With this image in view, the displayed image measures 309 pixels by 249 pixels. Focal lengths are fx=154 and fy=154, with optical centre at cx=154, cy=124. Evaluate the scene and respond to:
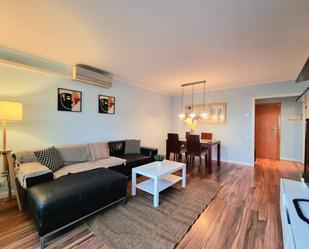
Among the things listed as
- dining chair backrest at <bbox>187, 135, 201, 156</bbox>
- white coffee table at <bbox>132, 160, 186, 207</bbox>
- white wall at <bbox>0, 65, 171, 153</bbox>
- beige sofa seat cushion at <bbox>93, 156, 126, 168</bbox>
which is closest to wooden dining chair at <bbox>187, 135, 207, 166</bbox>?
dining chair backrest at <bbox>187, 135, 201, 156</bbox>

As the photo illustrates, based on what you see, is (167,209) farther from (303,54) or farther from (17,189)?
(303,54)

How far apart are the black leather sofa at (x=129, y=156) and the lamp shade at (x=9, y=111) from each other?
6.04ft

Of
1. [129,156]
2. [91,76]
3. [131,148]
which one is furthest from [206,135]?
[91,76]

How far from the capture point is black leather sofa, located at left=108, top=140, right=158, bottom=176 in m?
3.30

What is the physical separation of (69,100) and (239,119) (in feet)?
15.5

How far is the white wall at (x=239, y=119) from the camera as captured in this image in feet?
14.5

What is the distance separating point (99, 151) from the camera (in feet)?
11.0

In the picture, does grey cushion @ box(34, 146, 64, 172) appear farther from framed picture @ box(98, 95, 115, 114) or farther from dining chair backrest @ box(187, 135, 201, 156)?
dining chair backrest @ box(187, 135, 201, 156)

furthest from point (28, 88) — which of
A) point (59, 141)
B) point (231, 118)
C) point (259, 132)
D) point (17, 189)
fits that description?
point (259, 132)

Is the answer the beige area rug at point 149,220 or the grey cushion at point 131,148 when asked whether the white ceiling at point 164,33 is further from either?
the beige area rug at point 149,220

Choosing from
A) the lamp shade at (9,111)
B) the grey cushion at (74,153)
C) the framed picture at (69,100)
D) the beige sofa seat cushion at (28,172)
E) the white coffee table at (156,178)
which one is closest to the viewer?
the beige sofa seat cushion at (28,172)

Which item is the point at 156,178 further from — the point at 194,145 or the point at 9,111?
the point at 9,111

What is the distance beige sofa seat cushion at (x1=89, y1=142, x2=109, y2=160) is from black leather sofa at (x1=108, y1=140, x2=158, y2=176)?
294 millimetres

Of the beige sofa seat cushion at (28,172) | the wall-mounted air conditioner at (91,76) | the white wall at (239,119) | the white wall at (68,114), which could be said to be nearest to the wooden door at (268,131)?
the white wall at (239,119)
